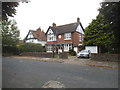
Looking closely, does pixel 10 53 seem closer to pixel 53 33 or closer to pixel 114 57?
pixel 53 33

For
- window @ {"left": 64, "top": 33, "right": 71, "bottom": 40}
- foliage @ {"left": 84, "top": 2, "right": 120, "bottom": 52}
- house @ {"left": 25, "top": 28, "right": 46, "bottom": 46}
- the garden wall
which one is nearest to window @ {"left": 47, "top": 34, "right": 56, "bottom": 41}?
window @ {"left": 64, "top": 33, "right": 71, "bottom": 40}

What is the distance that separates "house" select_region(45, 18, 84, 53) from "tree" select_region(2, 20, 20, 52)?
9.42m

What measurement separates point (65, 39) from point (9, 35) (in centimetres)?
1458

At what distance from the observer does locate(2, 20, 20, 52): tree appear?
22334 millimetres

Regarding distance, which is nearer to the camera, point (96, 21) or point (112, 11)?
point (112, 11)

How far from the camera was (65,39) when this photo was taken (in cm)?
2584

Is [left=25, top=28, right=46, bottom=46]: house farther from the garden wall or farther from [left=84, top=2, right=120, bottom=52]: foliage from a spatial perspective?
the garden wall

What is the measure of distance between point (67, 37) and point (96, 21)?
9124 millimetres

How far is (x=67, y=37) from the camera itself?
1013 inches

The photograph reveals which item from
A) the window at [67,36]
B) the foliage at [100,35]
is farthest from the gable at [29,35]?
the foliage at [100,35]

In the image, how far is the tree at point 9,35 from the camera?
22334 millimetres

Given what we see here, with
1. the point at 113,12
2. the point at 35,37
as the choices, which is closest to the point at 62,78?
the point at 113,12

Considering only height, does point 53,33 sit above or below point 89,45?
above

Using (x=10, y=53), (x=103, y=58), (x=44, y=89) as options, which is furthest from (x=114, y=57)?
(x=10, y=53)
